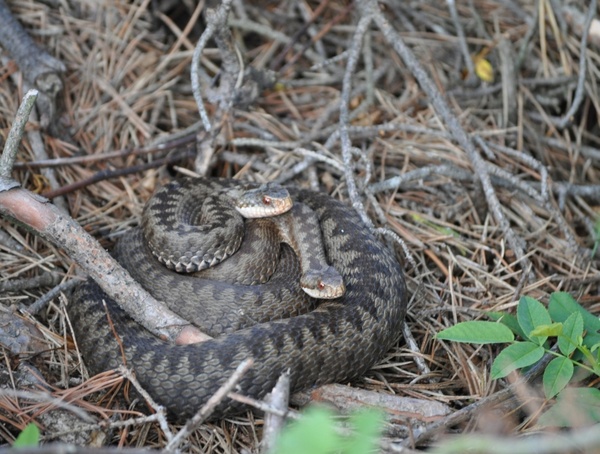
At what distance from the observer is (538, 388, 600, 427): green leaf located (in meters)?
3.24

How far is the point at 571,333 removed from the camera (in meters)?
3.45

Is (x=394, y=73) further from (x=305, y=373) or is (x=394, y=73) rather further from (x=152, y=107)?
(x=305, y=373)

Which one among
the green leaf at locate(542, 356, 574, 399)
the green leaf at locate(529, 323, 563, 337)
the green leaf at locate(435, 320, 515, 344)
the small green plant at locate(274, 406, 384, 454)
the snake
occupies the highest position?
the small green plant at locate(274, 406, 384, 454)

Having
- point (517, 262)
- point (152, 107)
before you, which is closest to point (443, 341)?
point (517, 262)

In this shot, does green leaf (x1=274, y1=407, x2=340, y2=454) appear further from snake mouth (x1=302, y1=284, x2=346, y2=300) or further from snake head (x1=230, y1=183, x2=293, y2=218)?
snake head (x1=230, y1=183, x2=293, y2=218)

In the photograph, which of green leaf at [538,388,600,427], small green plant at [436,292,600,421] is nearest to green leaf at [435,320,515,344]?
small green plant at [436,292,600,421]

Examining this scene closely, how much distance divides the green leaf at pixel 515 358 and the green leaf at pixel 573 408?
25cm

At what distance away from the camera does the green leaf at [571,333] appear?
3.42 metres

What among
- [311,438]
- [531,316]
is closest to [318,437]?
[311,438]

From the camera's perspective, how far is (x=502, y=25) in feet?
21.4

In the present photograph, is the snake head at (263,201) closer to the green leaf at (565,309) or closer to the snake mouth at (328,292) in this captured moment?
the snake mouth at (328,292)

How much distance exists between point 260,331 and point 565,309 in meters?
1.84

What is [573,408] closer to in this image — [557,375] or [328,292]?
[557,375]

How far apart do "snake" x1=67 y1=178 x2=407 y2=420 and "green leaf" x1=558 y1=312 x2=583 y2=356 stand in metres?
1.10
